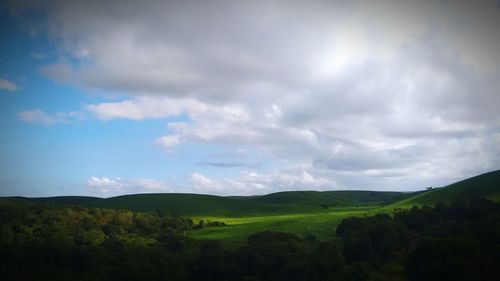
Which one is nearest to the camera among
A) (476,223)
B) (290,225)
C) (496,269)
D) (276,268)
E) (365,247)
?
(496,269)

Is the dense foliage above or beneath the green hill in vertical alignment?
beneath

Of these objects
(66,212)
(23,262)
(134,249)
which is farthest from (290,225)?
(66,212)

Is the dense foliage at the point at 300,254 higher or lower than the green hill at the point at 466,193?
lower

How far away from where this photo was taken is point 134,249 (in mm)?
112625

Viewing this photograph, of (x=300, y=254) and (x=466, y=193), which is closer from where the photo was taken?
(x=300, y=254)

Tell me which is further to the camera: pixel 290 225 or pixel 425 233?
pixel 290 225

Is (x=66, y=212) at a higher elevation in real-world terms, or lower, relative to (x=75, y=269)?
higher

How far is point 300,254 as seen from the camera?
293 feet

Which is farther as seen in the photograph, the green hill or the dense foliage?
the green hill

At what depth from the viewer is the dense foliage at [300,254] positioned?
3078 inches

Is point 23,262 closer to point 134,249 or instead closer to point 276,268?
point 134,249

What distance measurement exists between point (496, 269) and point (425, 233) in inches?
1769

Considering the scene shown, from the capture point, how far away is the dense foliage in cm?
7818

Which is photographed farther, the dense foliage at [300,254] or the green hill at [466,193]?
the green hill at [466,193]
